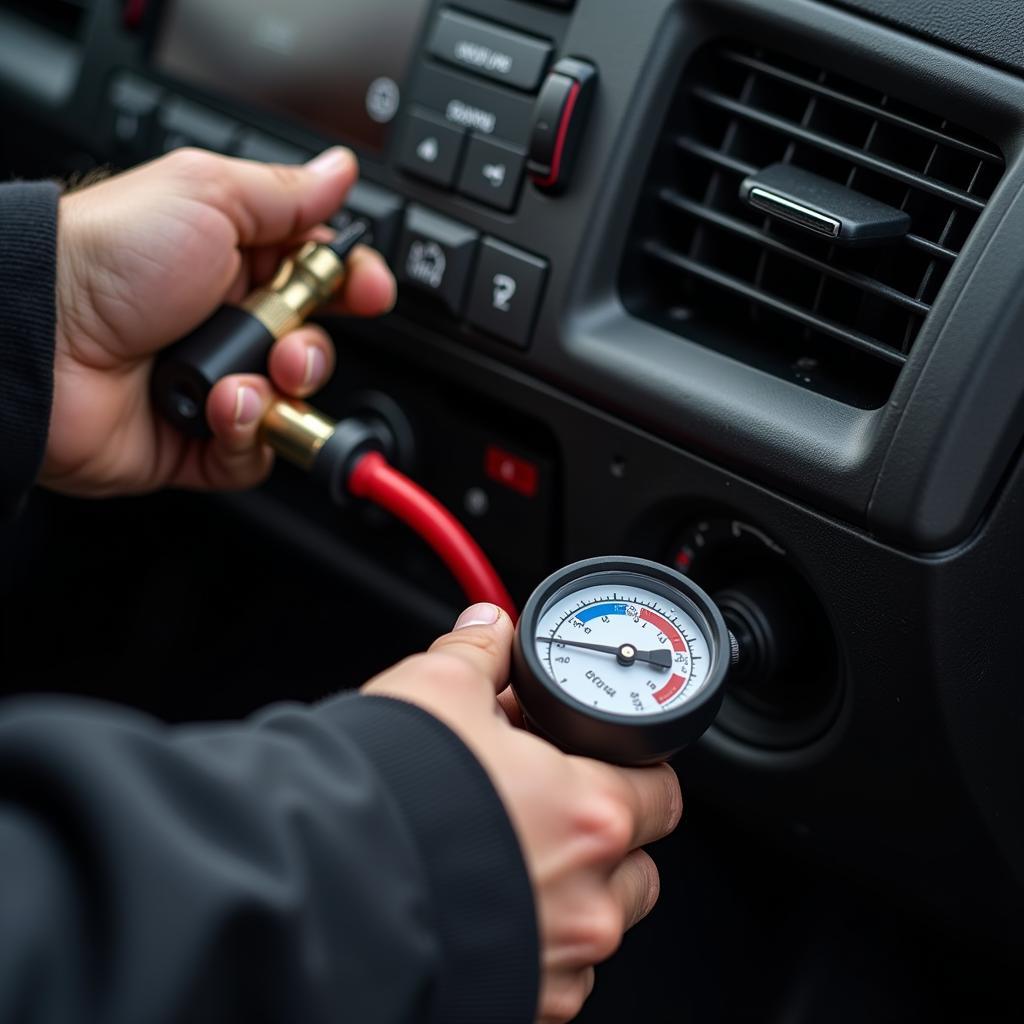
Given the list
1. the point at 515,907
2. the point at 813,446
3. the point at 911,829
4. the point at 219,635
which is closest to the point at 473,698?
the point at 515,907

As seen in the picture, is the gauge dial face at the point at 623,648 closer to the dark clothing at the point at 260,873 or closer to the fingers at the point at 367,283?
the dark clothing at the point at 260,873

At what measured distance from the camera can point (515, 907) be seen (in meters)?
0.65

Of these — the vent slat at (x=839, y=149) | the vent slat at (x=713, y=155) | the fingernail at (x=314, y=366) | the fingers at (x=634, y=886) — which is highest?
the vent slat at (x=839, y=149)

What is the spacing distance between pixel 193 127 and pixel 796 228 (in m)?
0.69

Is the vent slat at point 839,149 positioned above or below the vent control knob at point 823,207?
above

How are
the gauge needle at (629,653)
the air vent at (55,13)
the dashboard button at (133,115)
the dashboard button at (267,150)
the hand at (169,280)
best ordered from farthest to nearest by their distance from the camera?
the air vent at (55,13) → the dashboard button at (133,115) → the dashboard button at (267,150) → the hand at (169,280) → the gauge needle at (629,653)

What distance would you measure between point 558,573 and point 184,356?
0.48 meters

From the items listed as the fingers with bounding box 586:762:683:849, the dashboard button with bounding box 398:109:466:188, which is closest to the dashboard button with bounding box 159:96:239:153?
the dashboard button with bounding box 398:109:466:188

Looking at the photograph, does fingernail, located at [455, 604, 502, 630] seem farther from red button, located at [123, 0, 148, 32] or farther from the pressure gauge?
red button, located at [123, 0, 148, 32]

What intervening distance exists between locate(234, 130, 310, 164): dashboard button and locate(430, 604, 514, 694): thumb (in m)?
0.60

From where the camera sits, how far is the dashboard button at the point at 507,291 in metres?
1.08

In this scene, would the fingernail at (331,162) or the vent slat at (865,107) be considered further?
the fingernail at (331,162)

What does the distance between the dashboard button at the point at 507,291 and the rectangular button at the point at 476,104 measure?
10 centimetres

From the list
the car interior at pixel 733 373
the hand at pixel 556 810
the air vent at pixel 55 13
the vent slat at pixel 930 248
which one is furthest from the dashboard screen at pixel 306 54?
Answer: the hand at pixel 556 810
